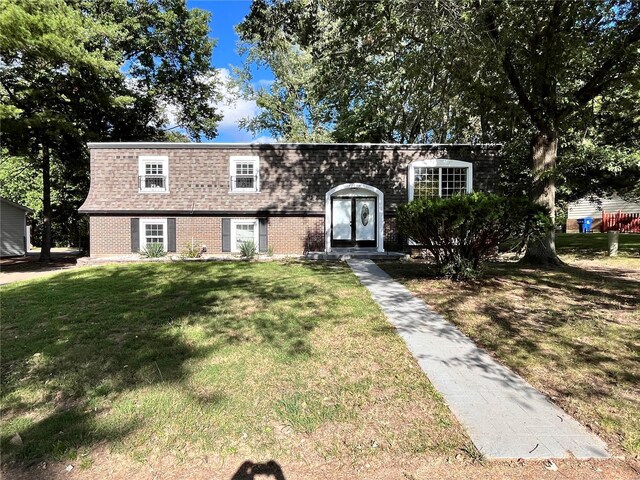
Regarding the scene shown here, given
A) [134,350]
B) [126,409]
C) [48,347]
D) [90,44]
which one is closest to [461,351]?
[126,409]

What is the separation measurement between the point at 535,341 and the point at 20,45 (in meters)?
16.1

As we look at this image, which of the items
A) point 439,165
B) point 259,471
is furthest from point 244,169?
point 259,471

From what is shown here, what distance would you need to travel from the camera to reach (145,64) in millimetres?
21359

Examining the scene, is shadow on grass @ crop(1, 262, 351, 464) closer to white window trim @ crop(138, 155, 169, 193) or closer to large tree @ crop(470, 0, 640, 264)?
white window trim @ crop(138, 155, 169, 193)

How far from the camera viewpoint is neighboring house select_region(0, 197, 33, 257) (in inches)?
841

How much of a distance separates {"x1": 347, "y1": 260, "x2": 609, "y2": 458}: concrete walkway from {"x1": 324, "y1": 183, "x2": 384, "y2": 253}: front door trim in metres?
9.94

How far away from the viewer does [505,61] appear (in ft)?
33.8

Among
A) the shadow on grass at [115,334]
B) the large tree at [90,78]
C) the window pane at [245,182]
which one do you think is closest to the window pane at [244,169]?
the window pane at [245,182]

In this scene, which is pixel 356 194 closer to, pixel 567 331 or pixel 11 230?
pixel 567 331

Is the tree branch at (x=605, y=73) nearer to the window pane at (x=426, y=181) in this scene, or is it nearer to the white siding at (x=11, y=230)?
the window pane at (x=426, y=181)

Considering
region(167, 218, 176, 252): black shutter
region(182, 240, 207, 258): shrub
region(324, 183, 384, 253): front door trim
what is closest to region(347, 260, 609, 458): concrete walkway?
region(324, 183, 384, 253): front door trim

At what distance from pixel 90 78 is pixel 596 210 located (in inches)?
1453

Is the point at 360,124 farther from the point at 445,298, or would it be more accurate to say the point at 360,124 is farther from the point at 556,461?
the point at 556,461

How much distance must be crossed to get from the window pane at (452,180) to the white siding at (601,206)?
60.5 feet
